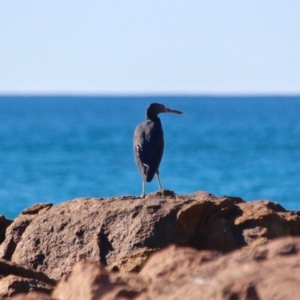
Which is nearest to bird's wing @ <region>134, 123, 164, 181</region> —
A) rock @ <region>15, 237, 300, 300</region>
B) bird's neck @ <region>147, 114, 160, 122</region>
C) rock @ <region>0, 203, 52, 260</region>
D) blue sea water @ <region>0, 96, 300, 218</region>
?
bird's neck @ <region>147, 114, 160, 122</region>

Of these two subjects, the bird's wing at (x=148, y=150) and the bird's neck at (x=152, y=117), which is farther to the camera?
the bird's neck at (x=152, y=117)

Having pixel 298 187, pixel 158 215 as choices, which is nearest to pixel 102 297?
pixel 158 215

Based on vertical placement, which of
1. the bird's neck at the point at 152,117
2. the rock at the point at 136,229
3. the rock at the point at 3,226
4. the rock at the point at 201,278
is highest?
the rock at the point at 201,278

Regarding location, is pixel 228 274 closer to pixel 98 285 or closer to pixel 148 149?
pixel 98 285

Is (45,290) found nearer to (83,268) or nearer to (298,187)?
(83,268)

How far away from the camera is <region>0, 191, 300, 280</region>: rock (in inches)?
293

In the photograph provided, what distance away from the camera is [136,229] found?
7.44 meters

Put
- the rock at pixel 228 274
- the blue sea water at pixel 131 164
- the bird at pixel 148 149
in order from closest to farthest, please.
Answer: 1. the rock at pixel 228 274
2. the bird at pixel 148 149
3. the blue sea water at pixel 131 164

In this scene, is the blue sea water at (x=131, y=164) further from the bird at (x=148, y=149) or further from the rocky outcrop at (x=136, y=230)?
the rocky outcrop at (x=136, y=230)

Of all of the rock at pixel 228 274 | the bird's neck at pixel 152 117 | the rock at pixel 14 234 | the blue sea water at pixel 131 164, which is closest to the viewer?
the rock at pixel 228 274

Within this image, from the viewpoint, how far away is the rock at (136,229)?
7438 mm

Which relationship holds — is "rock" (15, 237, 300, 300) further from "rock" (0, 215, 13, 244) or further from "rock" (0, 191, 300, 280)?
"rock" (0, 215, 13, 244)

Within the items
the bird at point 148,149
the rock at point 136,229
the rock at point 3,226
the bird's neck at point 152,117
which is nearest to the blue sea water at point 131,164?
the bird's neck at point 152,117

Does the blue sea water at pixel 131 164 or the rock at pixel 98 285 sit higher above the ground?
the rock at pixel 98 285
